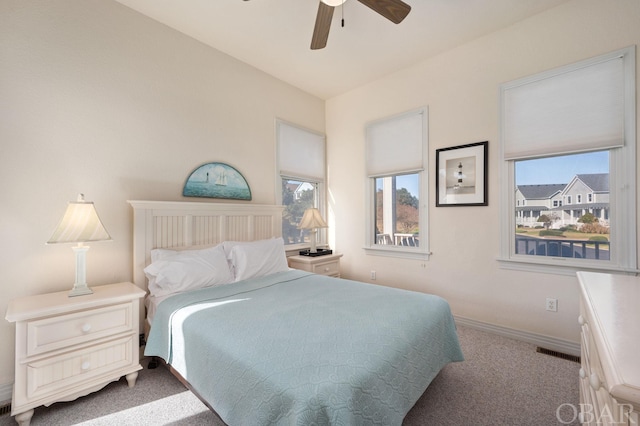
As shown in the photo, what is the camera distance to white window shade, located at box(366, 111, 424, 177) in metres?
3.39

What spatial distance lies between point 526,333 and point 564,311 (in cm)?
38

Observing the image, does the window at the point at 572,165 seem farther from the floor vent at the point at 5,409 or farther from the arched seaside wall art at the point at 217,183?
the floor vent at the point at 5,409

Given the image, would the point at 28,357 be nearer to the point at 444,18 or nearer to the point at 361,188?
the point at 361,188

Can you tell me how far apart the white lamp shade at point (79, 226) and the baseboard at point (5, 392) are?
3.46 ft

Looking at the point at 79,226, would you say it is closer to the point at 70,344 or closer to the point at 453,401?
the point at 70,344

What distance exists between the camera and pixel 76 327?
5.77ft

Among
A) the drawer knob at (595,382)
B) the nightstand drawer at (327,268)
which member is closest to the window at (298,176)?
the nightstand drawer at (327,268)

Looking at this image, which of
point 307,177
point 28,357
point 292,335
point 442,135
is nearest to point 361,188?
point 307,177

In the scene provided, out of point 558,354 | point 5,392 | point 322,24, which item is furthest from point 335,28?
point 5,392

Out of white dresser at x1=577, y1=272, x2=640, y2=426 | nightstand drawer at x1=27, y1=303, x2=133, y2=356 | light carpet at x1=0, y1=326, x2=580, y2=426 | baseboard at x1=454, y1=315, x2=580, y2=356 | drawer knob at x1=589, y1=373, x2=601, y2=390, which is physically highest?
white dresser at x1=577, y1=272, x2=640, y2=426

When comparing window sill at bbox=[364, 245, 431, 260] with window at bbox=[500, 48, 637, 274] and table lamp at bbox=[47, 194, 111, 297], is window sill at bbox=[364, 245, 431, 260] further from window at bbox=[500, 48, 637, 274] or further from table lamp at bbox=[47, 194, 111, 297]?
table lamp at bbox=[47, 194, 111, 297]

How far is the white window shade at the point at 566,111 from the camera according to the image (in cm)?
224

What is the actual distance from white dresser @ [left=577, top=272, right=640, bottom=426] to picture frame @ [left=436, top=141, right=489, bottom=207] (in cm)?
162

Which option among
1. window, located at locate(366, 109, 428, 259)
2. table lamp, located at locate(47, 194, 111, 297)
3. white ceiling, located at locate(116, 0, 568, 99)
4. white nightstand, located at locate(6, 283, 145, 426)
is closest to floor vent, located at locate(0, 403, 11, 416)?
white nightstand, located at locate(6, 283, 145, 426)
